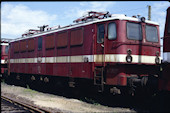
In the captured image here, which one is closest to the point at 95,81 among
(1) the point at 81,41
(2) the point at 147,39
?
(1) the point at 81,41

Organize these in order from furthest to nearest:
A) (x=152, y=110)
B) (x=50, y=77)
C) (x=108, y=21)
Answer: (x=50, y=77) → (x=108, y=21) → (x=152, y=110)

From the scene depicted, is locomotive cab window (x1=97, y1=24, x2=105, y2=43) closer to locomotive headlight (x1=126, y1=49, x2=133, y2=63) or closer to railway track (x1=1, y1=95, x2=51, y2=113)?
locomotive headlight (x1=126, y1=49, x2=133, y2=63)

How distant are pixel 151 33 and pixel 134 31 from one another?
105 cm

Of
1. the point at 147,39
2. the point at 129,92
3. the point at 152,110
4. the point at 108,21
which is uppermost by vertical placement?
the point at 108,21

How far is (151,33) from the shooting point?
10211mm

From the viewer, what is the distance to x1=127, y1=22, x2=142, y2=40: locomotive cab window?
9.52 m

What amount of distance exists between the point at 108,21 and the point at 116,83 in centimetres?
270

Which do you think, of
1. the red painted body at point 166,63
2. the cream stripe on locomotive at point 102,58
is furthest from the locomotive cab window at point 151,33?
the red painted body at point 166,63

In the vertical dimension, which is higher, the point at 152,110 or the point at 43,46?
the point at 43,46

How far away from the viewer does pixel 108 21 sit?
383 inches

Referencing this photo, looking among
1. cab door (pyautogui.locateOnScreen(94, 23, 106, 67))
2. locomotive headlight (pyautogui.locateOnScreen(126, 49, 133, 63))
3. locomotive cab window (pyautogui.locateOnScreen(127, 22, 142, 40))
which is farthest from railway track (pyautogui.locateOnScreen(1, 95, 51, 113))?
locomotive cab window (pyautogui.locateOnScreen(127, 22, 142, 40))

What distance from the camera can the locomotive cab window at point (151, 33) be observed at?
1002 centimetres

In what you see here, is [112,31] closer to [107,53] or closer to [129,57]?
[107,53]

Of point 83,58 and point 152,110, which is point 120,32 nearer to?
point 83,58
